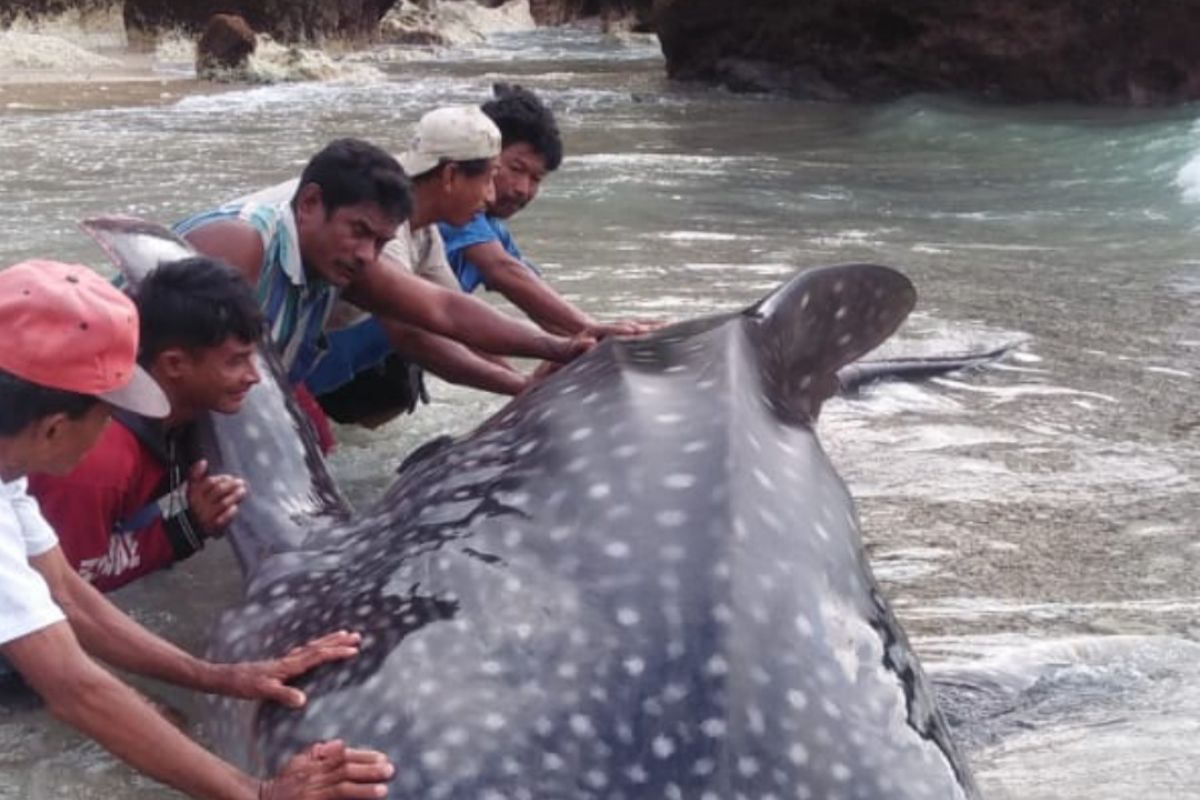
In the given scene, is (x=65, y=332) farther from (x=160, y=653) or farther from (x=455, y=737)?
(x=455, y=737)

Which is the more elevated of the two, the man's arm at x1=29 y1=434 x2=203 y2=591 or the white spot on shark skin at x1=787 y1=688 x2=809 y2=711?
the white spot on shark skin at x1=787 y1=688 x2=809 y2=711

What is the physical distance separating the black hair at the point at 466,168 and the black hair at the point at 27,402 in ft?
7.13

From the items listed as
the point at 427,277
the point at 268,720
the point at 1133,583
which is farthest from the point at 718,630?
the point at 427,277

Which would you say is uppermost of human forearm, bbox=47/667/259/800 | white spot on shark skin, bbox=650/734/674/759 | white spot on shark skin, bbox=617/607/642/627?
white spot on shark skin, bbox=617/607/642/627

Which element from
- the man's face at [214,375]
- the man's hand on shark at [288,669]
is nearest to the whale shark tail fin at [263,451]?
the man's face at [214,375]

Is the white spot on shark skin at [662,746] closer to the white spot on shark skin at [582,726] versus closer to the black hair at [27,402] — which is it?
the white spot on shark skin at [582,726]

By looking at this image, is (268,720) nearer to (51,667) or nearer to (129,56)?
(51,667)

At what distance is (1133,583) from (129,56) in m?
25.4

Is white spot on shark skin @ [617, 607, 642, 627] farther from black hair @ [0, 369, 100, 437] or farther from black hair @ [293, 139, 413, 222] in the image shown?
black hair @ [293, 139, 413, 222]

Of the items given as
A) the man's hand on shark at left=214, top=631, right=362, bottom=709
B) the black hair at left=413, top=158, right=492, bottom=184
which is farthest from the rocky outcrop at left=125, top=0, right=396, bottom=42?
the man's hand on shark at left=214, top=631, right=362, bottom=709

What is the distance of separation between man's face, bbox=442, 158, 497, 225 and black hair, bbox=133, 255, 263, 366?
4.39ft

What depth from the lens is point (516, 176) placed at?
17.3 ft

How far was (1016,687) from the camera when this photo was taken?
3389 millimetres

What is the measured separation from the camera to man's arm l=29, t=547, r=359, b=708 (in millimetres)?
2641
